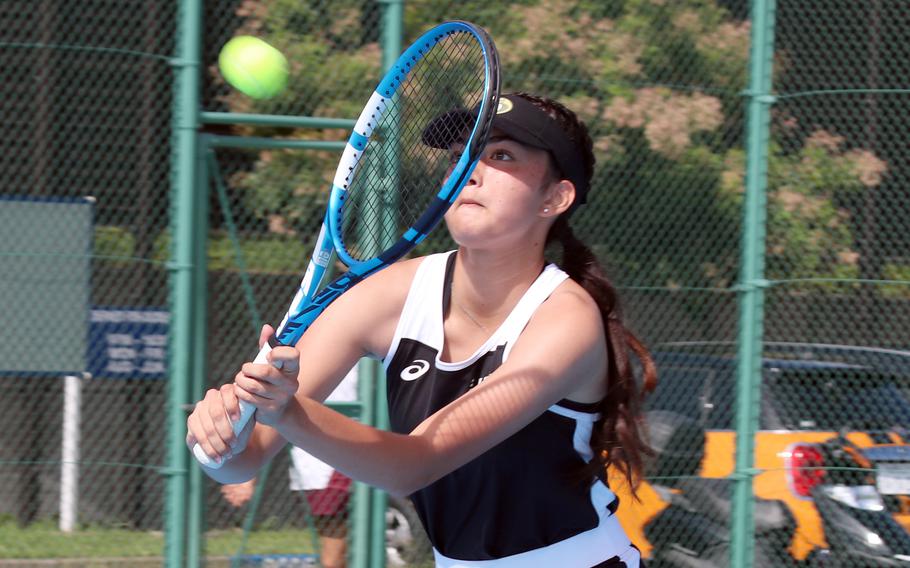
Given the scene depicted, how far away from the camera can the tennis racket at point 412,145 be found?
215cm

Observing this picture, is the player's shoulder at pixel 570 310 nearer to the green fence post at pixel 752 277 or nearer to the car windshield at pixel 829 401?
the green fence post at pixel 752 277

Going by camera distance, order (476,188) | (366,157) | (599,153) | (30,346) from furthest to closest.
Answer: (599,153), (30,346), (366,157), (476,188)

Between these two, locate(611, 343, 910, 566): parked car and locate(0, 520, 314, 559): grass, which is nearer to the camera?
locate(0, 520, 314, 559): grass

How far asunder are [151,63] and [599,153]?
5.38 feet

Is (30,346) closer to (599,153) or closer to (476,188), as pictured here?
(599,153)

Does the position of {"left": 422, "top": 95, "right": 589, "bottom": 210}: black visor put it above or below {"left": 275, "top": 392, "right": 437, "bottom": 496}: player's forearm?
above

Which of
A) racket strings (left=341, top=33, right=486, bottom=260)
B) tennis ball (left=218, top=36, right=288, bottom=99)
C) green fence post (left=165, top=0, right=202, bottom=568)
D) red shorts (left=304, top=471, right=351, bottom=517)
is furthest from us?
red shorts (left=304, top=471, right=351, bottom=517)

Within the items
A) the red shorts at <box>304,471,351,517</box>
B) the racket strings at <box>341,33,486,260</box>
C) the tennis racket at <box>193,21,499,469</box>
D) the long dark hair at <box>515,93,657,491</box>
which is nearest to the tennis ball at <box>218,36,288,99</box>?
the tennis racket at <box>193,21,499,469</box>

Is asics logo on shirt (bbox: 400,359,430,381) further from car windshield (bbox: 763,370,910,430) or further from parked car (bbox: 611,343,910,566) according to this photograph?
car windshield (bbox: 763,370,910,430)

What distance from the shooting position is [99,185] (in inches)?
176

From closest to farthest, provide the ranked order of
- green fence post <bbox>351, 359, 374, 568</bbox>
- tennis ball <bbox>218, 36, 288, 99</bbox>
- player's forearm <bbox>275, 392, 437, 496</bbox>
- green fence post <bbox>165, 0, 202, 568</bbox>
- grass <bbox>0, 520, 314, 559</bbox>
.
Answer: player's forearm <bbox>275, 392, 437, 496</bbox>
tennis ball <bbox>218, 36, 288, 99</bbox>
green fence post <bbox>165, 0, 202, 568</bbox>
green fence post <bbox>351, 359, 374, 568</bbox>
grass <bbox>0, 520, 314, 559</bbox>

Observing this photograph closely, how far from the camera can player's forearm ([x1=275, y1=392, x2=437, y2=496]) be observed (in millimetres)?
2043

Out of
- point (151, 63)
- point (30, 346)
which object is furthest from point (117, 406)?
point (151, 63)

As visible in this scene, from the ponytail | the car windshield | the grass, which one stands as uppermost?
the car windshield
